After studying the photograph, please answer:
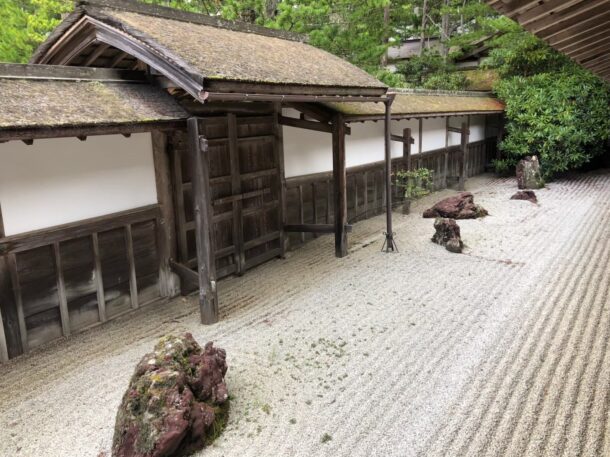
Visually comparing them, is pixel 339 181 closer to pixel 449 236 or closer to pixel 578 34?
pixel 449 236

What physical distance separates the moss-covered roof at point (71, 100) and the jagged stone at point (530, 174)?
1225 cm

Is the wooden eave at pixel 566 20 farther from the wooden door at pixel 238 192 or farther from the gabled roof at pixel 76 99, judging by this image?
the wooden door at pixel 238 192

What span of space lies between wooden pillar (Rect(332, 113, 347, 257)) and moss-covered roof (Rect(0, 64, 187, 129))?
3.07m

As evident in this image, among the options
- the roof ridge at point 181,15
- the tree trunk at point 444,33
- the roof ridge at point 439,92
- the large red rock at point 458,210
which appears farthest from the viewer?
the tree trunk at point 444,33

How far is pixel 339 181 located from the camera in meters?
8.42

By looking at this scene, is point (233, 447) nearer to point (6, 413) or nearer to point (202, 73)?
point (6, 413)

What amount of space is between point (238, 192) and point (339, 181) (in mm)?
1843

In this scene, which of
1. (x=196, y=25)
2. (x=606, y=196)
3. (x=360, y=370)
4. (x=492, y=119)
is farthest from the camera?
(x=492, y=119)

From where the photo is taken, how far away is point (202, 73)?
5.02 metres

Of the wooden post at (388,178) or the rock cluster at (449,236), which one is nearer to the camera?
the wooden post at (388,178)

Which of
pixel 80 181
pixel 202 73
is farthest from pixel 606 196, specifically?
pixel 80 181

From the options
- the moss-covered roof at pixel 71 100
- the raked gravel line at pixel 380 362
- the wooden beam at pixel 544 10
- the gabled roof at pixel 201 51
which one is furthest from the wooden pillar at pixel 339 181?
the wooden beam at pixel 544 10

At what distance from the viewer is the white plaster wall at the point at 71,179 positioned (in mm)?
5090

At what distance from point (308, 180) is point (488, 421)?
6.18 m
